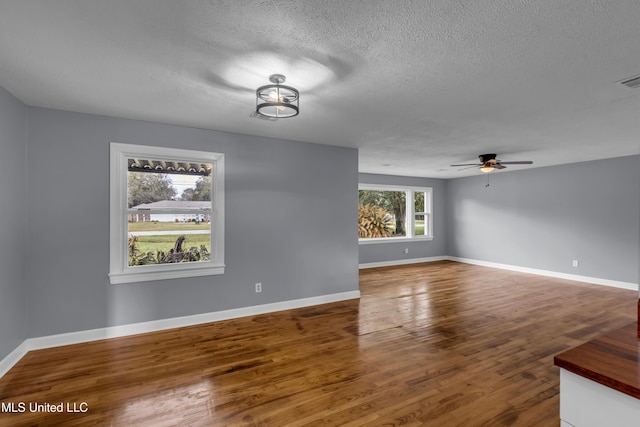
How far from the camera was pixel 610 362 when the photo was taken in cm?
101

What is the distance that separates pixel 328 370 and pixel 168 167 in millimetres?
2992

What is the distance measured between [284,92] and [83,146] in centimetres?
241

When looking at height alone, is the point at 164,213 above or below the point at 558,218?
above

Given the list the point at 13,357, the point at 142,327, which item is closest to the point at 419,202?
the point at 142,327

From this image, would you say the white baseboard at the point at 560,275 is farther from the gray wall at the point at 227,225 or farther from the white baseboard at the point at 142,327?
the white baseboard at the point at 142,327

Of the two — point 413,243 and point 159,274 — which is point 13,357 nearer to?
point 159,274

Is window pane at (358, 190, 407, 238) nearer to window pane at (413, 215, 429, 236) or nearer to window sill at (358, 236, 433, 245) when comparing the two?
window sill at (358, 236, 433, 245)

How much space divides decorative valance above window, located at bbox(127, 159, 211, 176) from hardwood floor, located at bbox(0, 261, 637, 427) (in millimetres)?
1927

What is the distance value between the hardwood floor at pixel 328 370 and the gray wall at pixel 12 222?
1.14ft

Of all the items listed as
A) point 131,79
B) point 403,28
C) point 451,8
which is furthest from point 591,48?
point 131,79

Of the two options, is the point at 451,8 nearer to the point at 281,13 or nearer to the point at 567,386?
the point at 281,13

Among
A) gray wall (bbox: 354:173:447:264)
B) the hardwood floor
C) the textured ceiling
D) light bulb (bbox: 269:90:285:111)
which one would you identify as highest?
the textured ceiling

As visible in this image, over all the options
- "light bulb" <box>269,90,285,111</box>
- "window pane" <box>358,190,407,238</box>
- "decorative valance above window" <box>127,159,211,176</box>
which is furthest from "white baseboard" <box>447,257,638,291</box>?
"decorative valance above window" <box>127,159,211,176</box>

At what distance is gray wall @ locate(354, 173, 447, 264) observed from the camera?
7881 mm
